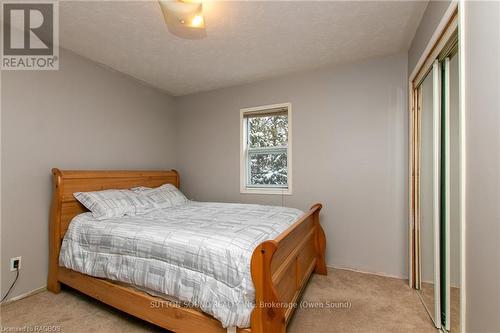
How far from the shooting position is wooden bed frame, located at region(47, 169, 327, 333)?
135cm

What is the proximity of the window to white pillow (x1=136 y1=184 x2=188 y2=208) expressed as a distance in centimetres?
90

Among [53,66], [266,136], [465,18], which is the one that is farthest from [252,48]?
[53,66]

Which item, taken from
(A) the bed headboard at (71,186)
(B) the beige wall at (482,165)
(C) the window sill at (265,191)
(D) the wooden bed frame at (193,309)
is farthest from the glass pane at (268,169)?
(B) the beige wall at (482,165)

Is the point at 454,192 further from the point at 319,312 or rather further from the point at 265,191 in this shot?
the point at 265,191

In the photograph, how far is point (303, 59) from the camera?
2.76m

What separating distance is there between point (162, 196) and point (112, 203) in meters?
0.65

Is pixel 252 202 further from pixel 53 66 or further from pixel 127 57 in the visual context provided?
pixel 53 66

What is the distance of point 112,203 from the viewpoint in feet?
7.96

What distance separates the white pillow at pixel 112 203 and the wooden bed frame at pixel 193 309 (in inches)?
5.9

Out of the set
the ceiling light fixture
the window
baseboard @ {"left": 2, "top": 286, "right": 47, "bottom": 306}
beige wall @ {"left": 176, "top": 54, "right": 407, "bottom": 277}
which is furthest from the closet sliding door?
baseboard @ {"left": 2, "top": 286, "right": 47, "bottom": 306}

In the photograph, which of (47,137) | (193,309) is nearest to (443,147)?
(193,309)

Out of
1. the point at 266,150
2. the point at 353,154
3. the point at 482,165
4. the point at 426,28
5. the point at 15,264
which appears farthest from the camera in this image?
the point at 266,150

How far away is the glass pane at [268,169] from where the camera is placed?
3.31 metres

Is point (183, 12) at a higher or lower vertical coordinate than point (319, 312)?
higher
